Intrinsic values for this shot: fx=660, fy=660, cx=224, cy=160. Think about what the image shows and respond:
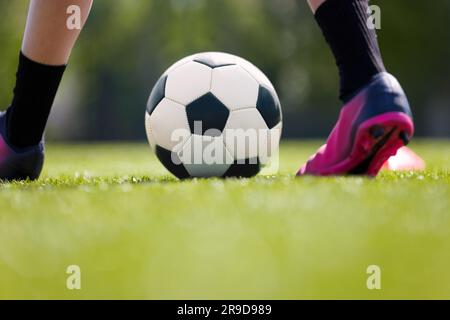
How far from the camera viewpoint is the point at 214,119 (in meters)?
2.73

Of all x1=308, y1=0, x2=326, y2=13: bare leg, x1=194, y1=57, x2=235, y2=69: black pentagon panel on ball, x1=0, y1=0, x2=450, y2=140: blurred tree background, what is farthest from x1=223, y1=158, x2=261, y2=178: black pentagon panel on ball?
x1=0, y1=0, x2=450, y2=140: blurred tree background

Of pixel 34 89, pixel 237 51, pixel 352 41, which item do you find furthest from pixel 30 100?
pixel 237 51

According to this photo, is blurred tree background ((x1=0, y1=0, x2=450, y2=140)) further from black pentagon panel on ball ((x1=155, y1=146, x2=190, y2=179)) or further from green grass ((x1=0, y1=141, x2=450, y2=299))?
green grass ((x1=0, y1=141, x2=450, y2=299))

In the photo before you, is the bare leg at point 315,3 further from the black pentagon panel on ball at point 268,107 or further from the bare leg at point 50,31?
the bare leg at point 50,31

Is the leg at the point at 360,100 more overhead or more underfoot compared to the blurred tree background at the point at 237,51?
more underfoot

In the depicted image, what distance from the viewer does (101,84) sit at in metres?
22.8

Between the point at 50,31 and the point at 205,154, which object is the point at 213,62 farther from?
the point at 50,31

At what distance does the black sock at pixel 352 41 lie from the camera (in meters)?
2.32

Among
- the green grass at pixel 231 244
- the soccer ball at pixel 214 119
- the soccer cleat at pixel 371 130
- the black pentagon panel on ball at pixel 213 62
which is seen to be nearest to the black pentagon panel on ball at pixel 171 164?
the soccer ball at pixel 214 119

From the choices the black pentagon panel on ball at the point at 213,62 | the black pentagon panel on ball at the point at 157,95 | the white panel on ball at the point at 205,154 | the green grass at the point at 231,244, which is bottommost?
the green grass at the point at 231,244

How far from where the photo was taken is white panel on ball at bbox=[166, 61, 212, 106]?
2812 mm

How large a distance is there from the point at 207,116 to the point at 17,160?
33.3 inches

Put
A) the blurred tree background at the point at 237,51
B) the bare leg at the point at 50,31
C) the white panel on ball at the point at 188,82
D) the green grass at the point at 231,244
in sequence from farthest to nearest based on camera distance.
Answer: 1. the blurred tree background at the point at 237,51
2. the white panel on ball at the point at 188,82
3. the bare leg at the point at 50,31
4. the green grass at the point at 231,244
